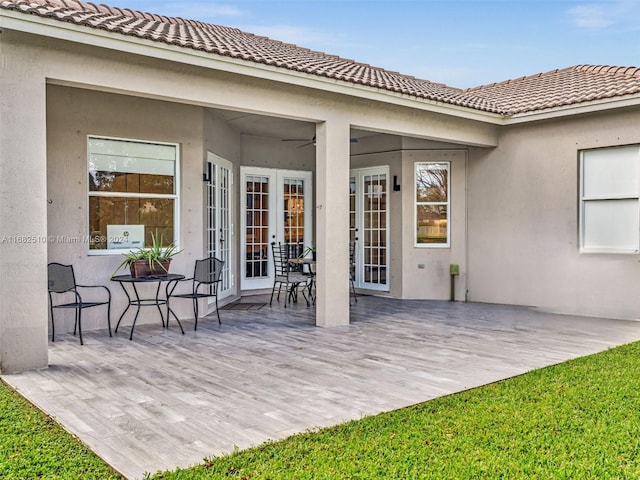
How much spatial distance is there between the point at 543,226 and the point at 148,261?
6222 mm

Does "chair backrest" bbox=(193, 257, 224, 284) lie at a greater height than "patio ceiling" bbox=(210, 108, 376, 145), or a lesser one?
lesser

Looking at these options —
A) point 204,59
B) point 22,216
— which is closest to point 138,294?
point 22,216

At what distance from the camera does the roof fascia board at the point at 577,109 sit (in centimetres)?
790

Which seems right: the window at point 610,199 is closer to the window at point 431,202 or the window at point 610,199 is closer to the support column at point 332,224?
the window at point 431,202

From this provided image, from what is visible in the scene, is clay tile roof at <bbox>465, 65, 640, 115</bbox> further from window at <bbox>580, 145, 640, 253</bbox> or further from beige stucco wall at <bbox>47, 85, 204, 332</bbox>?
beige stucco wall at <bbox>47, 85, 204, 332</bbox>

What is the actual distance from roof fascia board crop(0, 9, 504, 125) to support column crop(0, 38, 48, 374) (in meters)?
0.32

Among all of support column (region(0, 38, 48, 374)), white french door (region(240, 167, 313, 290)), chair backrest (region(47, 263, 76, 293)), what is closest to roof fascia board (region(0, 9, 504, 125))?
support column (region(0, 38, 48, 374))

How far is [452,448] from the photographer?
10.7 feet

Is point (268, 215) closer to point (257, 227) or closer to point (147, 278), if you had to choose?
point (257, 227)

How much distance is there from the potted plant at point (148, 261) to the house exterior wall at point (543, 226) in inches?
220

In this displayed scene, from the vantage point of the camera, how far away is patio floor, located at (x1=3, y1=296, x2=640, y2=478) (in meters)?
3.63

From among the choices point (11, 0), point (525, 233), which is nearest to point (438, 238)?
point (525, 233)

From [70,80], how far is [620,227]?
766 centimetres

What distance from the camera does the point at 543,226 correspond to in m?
9.19
